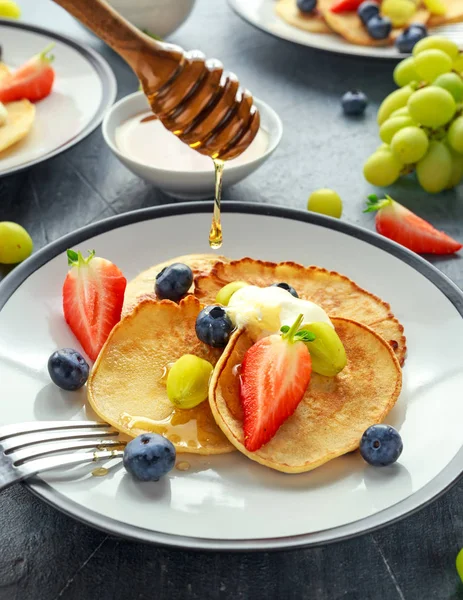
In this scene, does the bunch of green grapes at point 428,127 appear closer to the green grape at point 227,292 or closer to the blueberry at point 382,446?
the green grape at point 227,292

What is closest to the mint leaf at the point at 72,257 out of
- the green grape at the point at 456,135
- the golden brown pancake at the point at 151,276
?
the golden brown pancake at the point at 151,276

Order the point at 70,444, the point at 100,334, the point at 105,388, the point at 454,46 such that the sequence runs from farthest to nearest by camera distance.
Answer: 1. the point at 454,46
2. the point at 100,334
3. the point at 105,388
4. the point at 70,444

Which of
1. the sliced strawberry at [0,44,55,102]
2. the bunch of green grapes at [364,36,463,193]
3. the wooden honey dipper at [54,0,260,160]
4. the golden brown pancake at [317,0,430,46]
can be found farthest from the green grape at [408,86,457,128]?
the sliced strawberry at [0,44,55,102]

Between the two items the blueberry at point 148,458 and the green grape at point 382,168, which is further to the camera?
the green grape at point 382,168

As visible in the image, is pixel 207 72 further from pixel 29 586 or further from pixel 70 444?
pixel 29 586

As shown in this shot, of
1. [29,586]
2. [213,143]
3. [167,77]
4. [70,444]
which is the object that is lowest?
[29,586]

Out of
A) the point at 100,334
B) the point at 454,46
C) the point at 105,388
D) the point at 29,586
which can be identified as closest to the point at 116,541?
the point at 29,586

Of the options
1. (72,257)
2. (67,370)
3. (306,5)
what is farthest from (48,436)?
(306,5)
